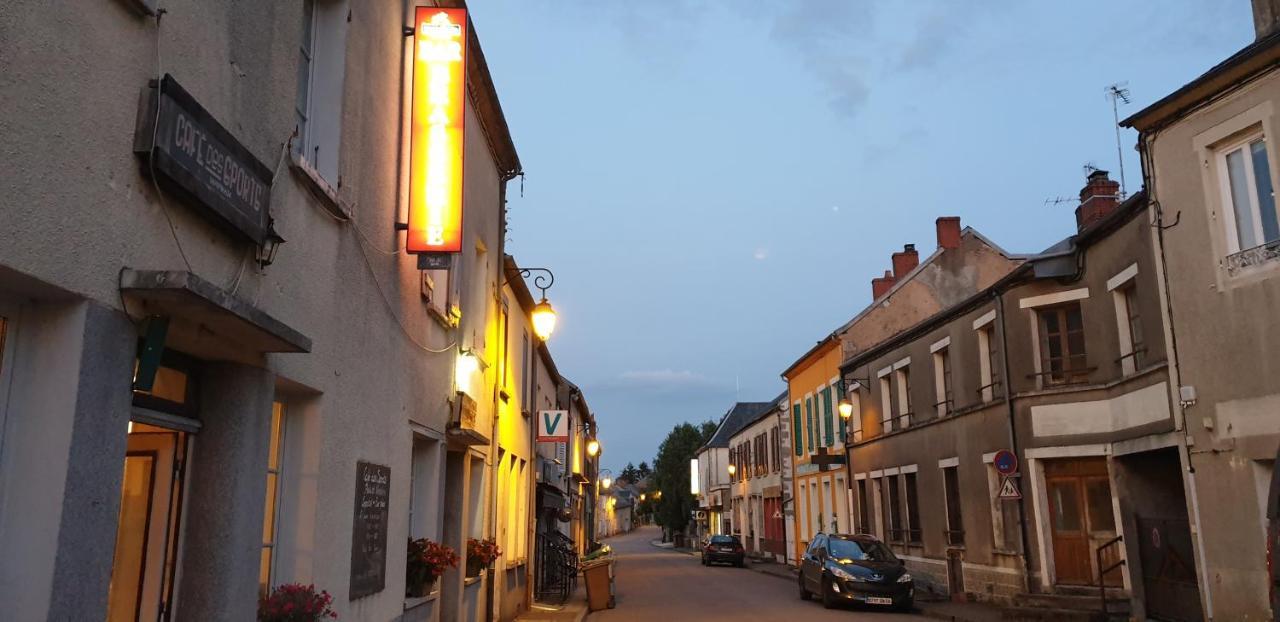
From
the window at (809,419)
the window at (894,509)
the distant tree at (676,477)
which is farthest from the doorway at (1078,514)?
the distant tree at (676,477)

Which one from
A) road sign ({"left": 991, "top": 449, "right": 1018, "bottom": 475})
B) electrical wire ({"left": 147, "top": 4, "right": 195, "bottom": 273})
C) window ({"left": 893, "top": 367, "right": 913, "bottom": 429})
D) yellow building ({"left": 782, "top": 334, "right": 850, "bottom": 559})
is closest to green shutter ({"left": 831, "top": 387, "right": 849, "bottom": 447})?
yellow building ({"left": 782, "top": 334, "right": 850, "bottom": 559})

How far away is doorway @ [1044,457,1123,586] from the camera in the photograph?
17.1 m

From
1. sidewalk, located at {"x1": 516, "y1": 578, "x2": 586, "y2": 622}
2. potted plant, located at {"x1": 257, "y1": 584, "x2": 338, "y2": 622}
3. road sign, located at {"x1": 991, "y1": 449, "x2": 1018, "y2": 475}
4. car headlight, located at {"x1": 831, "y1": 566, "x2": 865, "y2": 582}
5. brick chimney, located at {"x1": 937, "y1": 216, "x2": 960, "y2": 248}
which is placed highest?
brick chimney, located at {"x1": 937, "y1": 216, "x2": 960, "y2": 248}

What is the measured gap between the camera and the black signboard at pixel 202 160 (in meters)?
4.37

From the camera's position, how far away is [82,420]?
3996 millimetres

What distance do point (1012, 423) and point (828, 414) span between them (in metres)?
13.2

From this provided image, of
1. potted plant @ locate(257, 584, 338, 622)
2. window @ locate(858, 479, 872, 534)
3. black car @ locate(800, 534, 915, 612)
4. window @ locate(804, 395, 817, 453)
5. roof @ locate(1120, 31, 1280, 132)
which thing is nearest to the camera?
potted plant @ locate(257, 584, 338, 622)

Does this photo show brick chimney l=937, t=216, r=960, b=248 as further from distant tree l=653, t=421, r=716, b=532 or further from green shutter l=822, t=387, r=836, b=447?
distant tree l=653, t=421, r=716, b=532

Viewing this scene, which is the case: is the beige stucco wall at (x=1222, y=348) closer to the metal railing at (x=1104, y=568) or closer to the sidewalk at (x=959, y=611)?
the metal railing at (x=1104, y=568)

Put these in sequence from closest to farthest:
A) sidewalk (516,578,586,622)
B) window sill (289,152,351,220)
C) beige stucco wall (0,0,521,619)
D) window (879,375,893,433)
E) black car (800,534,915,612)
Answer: beige stucco wall (0,0,521,619) < window sill (289,152,351,220) < sidewalk (516,578,586,622) < black car (800,534,915,612) < window (879,375,893,433)

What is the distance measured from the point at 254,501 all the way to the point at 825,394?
27.4 meters

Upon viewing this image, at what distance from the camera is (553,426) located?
17.2 metres

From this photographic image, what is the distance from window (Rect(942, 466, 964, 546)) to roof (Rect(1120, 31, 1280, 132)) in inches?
378

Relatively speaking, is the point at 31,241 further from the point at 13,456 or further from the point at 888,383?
the point at 888,383
